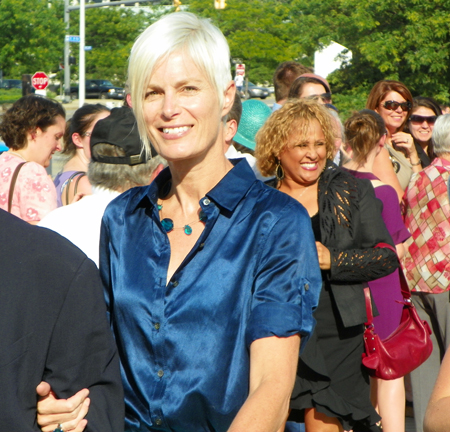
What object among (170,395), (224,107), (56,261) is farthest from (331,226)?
(56,261)

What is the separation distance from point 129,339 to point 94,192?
4.14ft

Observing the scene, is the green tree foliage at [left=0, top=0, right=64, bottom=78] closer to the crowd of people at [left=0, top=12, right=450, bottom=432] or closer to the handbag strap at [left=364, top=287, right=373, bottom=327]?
the handbag strap at [left=364, top=287, right=373, bottom=327]

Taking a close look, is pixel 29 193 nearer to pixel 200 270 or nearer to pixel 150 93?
pixel 150 93

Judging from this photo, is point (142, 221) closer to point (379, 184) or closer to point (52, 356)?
point (52, 356)

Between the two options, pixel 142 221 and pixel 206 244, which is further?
pixel 142 221

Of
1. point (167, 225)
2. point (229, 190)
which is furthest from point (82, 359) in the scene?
point (229, 190)

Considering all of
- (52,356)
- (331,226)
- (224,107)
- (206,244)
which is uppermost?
(224,107)

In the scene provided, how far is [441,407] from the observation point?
1.59 m

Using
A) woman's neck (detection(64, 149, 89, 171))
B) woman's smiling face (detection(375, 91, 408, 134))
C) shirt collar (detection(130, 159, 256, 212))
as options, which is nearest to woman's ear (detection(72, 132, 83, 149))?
woman's neck (detection(64, 149, 89, 171))

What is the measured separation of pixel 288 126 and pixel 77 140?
222cm

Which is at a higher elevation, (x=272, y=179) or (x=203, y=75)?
(x=203, y=75)

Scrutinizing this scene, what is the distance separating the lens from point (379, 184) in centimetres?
461

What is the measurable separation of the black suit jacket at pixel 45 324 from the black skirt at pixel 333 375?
2.09m

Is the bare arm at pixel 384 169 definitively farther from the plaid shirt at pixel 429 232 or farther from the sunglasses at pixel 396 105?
the sunglasses at pixel 396 105
